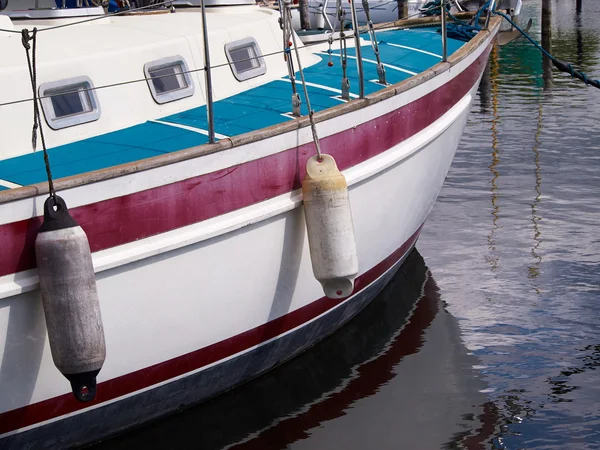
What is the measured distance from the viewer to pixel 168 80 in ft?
24.1

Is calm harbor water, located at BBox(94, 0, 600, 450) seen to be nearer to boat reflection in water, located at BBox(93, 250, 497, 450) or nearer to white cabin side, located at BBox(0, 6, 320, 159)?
boat reflection in water, located at BBox(93, 250, 497, 450)

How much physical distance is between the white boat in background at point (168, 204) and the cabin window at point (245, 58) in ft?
0.04

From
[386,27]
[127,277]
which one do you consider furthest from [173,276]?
[386,27]

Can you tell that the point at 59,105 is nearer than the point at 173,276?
No

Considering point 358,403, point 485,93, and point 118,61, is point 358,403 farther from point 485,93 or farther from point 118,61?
point 485,93

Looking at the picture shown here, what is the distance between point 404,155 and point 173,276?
2.78m

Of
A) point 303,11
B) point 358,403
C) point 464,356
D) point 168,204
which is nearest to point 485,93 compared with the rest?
point 303,11

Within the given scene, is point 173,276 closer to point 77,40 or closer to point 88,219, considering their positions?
point 88,219

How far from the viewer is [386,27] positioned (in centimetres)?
1239

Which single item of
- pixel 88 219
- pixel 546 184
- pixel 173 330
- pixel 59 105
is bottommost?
pixel 546 184

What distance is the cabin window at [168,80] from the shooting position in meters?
7.23

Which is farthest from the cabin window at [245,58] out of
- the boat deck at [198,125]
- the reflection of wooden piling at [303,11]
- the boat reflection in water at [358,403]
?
the reflection of wooden piling at [303,11]

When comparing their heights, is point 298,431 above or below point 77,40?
below

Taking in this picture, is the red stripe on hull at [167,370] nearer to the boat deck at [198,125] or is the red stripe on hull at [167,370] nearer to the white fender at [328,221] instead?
the white fender at [328,221]
